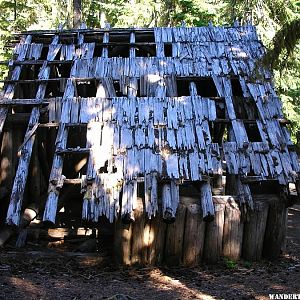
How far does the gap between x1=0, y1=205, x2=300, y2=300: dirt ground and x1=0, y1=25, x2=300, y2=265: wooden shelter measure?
36cm

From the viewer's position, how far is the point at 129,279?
24.2 ft

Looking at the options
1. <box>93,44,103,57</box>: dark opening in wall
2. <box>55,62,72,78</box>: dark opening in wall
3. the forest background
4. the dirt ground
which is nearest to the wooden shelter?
<box>93,44,103,57</box>: dark opening in wall

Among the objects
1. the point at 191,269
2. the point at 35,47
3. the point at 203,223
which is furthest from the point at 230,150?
the point at 35,47

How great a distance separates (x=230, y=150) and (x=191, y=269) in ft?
8.24

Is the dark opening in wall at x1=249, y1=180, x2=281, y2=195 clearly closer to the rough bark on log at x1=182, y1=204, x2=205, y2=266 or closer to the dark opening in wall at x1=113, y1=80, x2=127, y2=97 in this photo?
the rough bark on log at x1=182, y1=204, x2=205, y2=266

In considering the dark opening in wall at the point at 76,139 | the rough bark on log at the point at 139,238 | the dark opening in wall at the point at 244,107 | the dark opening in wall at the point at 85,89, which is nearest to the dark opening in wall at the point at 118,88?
the dark opening in wall at the point at 85,89

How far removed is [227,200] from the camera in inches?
319

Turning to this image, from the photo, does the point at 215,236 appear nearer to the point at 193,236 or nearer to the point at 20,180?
the point at 193,236

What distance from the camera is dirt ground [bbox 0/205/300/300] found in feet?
21.7

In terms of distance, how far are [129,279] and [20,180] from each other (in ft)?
9.50

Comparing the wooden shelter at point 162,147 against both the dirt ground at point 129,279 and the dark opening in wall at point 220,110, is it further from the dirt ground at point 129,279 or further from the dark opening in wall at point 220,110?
the dirt ground at point 129,279

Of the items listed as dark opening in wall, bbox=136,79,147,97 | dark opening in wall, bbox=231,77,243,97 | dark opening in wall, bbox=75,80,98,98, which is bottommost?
dark opening in wall, bbox=136,79,147,97

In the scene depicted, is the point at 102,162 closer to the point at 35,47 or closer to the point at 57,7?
the point at 35,47

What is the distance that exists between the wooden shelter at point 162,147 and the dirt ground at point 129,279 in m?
0.36
